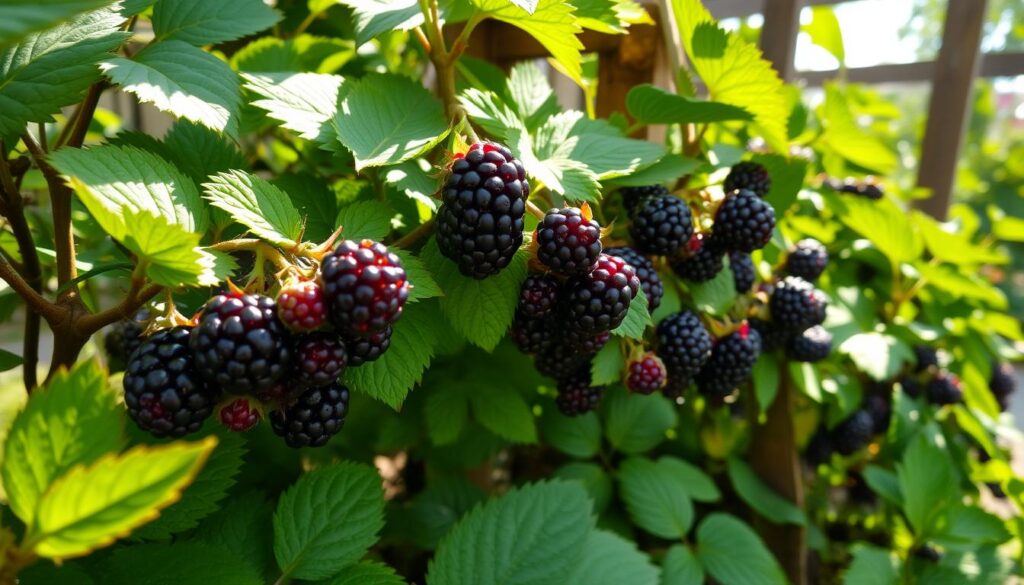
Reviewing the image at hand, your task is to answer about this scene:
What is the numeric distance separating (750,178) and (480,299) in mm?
458

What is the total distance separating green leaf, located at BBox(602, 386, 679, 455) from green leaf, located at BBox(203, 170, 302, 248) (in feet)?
2.44

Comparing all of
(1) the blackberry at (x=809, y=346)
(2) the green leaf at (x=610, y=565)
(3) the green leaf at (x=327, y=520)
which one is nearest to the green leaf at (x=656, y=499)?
(2) the green leaf at (x=610, y=565)

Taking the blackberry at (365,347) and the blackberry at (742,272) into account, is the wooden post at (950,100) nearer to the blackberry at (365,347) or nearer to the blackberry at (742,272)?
the blackberry at (742,272)

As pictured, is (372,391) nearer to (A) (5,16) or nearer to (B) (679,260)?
(A) (5,16)

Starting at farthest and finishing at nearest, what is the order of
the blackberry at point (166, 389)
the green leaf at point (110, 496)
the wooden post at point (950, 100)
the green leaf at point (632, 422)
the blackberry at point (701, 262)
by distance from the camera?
1. the wooden post at point (950, 100)
2. the green leaf at point (632, 422)
3. the blackberry at point (701, 262)
4. the blackberry at point (166, 389)
5. the green leaf at point (110, 496)

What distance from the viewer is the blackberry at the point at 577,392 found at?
794 millimetres

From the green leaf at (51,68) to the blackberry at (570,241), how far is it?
16.3 inches

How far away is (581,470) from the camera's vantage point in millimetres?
1078

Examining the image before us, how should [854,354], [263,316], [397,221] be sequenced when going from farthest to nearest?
[854,354]
[397,221]
[263,316]

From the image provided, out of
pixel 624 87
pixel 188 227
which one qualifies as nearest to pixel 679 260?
pixel 624 87

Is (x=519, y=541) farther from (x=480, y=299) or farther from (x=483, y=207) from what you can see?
(x=483, y=207)

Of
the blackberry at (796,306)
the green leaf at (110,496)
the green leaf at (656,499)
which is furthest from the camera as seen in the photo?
the green leaf at (656,499)

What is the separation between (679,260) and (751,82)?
0.76 feet

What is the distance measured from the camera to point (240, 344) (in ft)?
1.38
